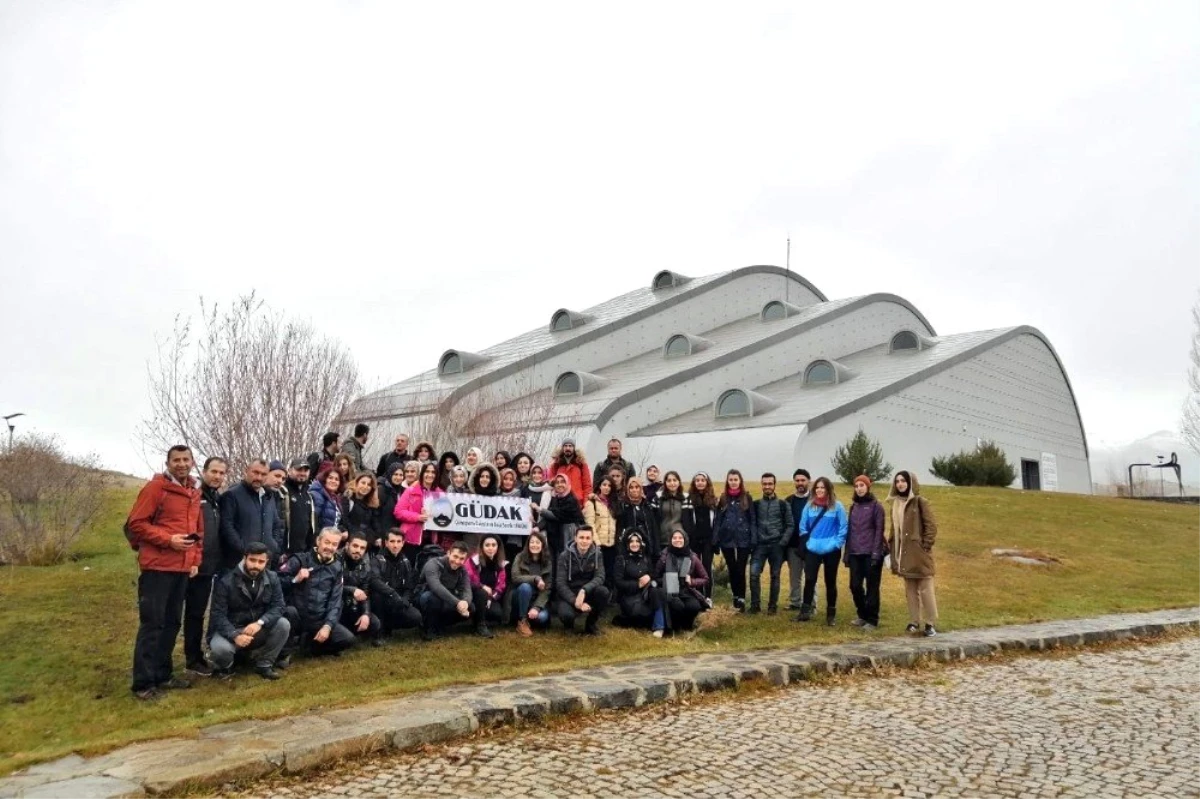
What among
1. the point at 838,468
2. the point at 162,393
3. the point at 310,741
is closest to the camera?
the point at 310,741

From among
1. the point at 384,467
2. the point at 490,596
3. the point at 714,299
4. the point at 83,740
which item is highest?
the point at 714,299

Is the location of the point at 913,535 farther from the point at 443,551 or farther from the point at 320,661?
the point at 320,661

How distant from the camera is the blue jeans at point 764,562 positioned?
442 inches

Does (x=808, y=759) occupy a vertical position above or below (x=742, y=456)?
below

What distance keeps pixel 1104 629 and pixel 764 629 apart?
422cm

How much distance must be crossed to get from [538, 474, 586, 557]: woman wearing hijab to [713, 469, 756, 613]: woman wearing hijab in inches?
80.6

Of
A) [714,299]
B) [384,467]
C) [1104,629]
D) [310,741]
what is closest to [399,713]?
[310,741]

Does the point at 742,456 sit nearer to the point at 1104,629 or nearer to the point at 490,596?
the point at 1104,629

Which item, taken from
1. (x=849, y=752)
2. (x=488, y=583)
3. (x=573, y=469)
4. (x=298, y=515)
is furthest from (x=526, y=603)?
(x=849, y=752)

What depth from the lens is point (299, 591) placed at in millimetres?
8062

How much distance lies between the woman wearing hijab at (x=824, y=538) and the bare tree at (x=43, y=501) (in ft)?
34.7

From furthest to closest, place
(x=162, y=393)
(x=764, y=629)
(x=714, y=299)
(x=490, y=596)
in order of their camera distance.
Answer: (x=714, y=299)
(x=162, y=393)
(x=764, y=629)
(x=490, y=596)

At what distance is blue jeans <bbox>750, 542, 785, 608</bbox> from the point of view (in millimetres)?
11227

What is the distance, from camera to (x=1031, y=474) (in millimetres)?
42156
